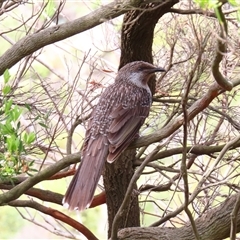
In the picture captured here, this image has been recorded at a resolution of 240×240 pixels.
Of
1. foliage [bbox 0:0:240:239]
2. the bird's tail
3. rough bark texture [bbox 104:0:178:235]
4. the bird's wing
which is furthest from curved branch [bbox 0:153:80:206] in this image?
rough bark texture [bbox 104:0:178:235]

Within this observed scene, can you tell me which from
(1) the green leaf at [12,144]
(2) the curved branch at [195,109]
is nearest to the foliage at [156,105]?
(2) the curved branch at [195,109]

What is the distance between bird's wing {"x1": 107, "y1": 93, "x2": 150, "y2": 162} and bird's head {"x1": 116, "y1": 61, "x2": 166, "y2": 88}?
16 cm

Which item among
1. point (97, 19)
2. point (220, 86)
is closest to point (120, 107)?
point (97, 19)

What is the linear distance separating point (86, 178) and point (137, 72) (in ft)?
2.85

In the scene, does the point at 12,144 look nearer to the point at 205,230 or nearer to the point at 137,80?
the point at 205,230

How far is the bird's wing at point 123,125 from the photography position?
12.2 feet

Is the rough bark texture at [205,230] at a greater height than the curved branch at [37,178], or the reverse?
the curved branch at [37,178]

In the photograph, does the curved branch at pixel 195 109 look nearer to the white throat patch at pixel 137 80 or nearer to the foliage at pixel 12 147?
the foliage at pixel 12 147

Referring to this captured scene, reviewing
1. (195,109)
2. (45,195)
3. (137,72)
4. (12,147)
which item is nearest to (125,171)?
(45,195)

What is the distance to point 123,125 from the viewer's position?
392 cm

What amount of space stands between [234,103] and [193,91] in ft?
1.79

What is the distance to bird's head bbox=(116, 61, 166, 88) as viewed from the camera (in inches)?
162

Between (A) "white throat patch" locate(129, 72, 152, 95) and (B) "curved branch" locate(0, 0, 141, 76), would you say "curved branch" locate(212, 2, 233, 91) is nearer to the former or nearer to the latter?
(B) "curved branch" locate(0, 0, 141, 76)

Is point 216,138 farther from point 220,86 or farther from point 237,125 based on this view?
point 220,86
